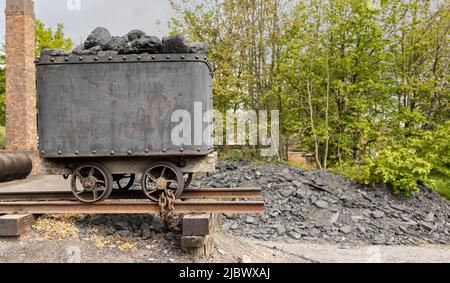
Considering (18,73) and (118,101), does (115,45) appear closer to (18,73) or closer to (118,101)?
(118,101)

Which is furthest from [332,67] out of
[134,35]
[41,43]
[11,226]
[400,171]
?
[41,43]

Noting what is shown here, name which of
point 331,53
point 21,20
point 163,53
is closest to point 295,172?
point 331,53

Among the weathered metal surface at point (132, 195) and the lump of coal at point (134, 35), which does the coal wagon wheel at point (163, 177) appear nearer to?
the weathered metal surface at point (132, 195)

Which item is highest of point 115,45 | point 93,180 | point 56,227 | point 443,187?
point 115,45

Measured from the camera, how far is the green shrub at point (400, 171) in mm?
9586

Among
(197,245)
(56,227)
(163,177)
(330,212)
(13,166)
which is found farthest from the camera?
(13,166)

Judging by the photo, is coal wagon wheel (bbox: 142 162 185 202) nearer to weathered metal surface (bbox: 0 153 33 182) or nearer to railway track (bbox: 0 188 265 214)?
railway track (bbox: 0 188 265 214)

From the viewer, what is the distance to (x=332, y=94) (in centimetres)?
1367

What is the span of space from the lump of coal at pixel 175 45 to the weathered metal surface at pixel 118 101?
14 centimetres

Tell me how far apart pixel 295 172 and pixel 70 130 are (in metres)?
6.46

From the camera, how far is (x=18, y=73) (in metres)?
13.5

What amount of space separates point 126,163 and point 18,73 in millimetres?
9637

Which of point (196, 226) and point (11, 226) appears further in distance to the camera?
point (11, 226)

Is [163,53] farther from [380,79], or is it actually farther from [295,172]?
[380,79]
